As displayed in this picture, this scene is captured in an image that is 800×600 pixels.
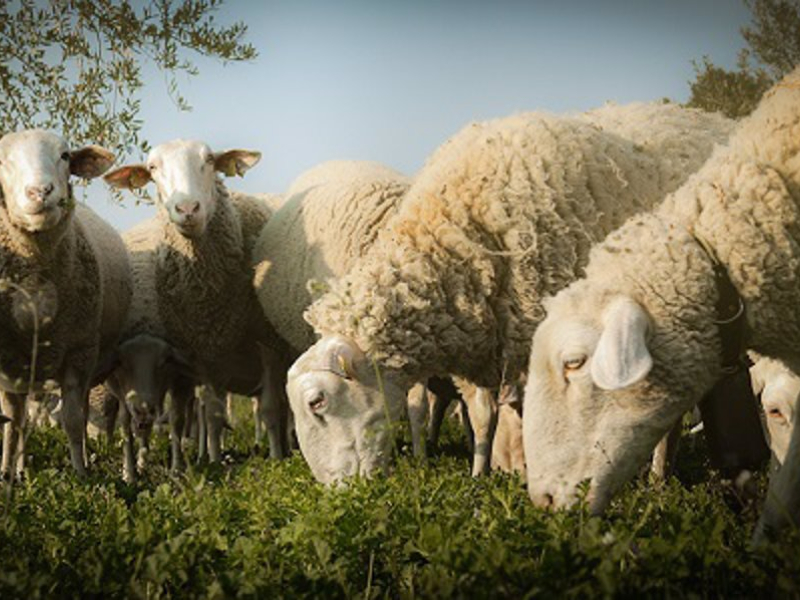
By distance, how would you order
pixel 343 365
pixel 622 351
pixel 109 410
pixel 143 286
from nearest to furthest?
1. pixel 622 351
2. pixel 343 365
3. pixel 143 286
4. pixel 109 410

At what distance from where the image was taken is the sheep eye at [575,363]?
406 cm

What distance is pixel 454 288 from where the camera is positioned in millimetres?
5711

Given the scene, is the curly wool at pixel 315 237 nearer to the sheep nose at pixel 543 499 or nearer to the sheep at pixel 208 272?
the sheep at pixel 208 272

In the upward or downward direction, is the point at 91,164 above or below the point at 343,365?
above

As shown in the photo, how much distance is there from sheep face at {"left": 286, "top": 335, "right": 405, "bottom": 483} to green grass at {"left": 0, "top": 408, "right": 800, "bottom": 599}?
76 centimetres

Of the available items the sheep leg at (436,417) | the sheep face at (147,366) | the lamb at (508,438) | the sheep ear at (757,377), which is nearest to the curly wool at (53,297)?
the sheep face at (147,366)

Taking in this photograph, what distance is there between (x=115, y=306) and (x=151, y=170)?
1.24 m

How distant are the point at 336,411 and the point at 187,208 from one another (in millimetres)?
2805

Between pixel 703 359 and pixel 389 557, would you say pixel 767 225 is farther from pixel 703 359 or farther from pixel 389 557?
pixel 389 557

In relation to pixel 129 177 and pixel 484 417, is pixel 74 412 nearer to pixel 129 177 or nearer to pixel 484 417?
pixel 129 177

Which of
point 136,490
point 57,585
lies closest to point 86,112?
point 136,490

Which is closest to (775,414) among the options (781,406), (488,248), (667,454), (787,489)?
(781,406)

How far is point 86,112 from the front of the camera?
872cm

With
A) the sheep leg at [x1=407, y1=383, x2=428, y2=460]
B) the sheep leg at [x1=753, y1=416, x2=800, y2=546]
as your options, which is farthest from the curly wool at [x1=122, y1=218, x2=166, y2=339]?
the sheep leg at [x1=753, y1=416, x2=800, y2=546]
